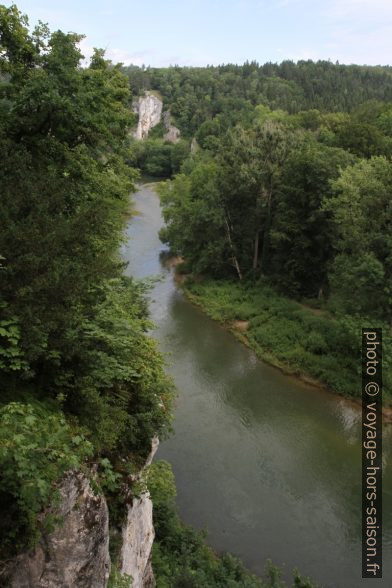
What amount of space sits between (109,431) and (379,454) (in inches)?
593

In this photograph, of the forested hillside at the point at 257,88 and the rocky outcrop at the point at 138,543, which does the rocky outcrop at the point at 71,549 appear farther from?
the forested hillside at the point at 257,88

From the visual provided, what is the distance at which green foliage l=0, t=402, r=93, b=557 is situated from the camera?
16.5ft

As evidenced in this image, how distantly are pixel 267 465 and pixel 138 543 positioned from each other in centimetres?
1016

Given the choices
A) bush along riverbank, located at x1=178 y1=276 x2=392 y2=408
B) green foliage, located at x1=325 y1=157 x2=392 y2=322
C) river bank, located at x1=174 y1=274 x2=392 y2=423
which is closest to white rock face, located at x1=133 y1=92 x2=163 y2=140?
bush along riverbank, located at x1=178 y1=276 x2=392 y2=408

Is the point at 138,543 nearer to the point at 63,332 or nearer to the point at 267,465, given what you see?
the point at 63,332

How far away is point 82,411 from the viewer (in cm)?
755

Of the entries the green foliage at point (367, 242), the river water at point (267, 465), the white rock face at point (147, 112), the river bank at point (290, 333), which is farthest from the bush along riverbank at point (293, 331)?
the white rock face at point (147, 112)

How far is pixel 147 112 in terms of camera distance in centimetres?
11556

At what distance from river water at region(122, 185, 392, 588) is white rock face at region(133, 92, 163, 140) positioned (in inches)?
Result: 3807

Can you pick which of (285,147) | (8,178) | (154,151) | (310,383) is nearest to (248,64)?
(154,151)

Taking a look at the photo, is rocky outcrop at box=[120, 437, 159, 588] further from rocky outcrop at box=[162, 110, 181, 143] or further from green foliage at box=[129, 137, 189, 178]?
rocky outcrop at box=[162, 110, 181, 143]


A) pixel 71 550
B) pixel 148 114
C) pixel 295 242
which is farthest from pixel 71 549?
pixel 148 114

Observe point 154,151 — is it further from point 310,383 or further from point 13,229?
point 13,229

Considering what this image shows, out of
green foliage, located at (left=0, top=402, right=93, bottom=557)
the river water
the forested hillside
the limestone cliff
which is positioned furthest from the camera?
the limestone cliff
